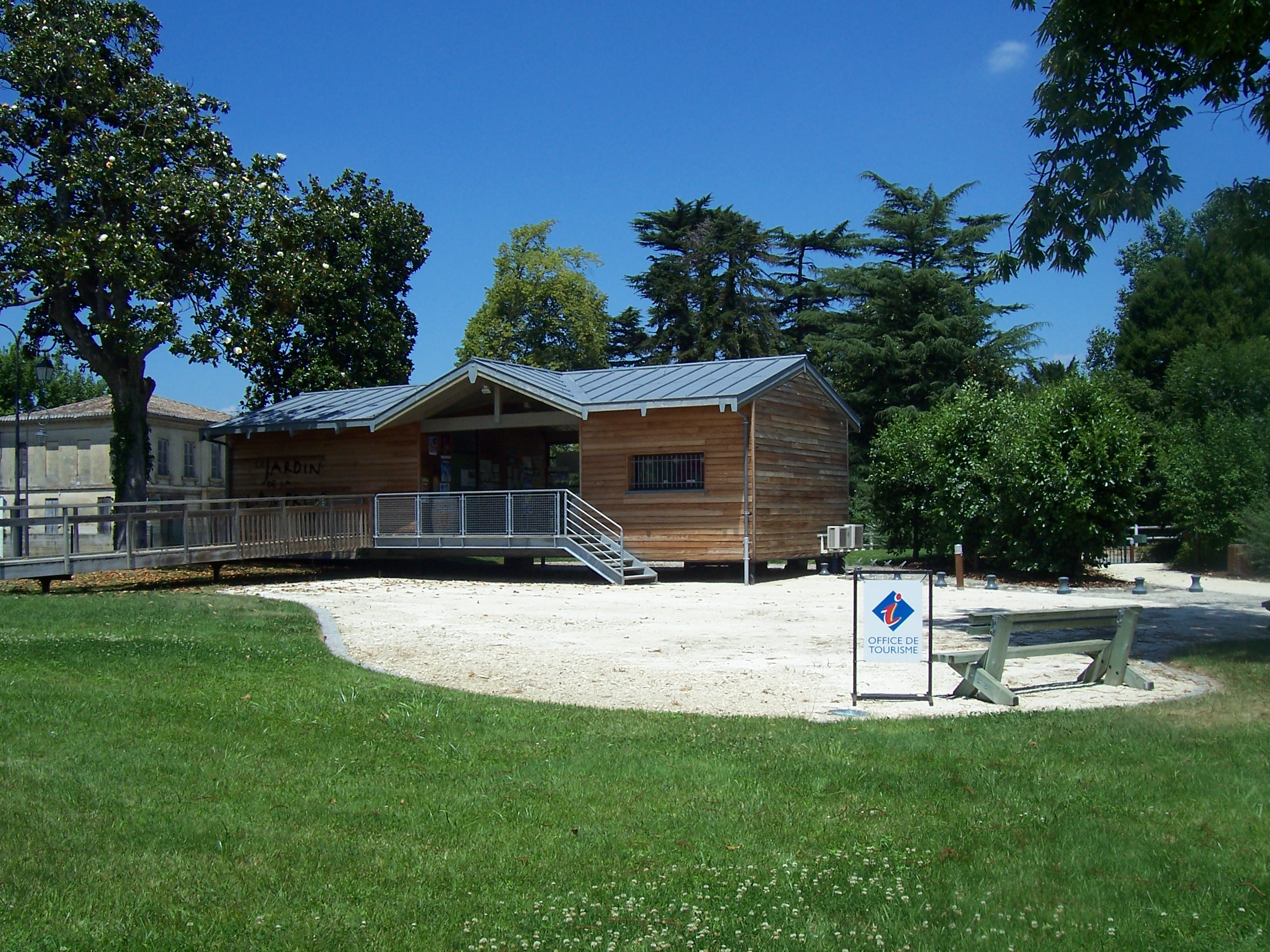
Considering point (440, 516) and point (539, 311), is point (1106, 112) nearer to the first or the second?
point (440, 516)

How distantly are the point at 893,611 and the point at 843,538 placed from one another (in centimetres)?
1647

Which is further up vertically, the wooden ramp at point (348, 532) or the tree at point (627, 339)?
the tree at point (627, 339)

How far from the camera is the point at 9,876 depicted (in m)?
4.66

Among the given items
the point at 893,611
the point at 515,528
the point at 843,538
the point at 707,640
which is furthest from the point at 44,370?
the point at 893,611

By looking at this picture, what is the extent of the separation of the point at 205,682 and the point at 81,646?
2369 mm

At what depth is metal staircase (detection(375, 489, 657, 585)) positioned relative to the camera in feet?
76.6

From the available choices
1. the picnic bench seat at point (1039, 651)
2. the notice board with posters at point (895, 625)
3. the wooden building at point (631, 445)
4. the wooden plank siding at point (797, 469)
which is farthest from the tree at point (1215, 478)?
the notice board with posters at point (895, 625)

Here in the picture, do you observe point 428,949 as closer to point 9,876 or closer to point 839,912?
point 839,912

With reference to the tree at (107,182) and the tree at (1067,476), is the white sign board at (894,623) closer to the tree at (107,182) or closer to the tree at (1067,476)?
the tree at (1067,476)

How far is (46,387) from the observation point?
6003 cm

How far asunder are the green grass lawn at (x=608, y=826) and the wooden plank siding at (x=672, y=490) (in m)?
14.6

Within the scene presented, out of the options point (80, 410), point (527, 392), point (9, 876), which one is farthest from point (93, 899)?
point (80, 410)

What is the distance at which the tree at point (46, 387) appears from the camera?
58469 mm

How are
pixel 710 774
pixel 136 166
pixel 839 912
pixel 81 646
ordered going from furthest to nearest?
pixel 136 166 < pixel 81 646 < pixel 710 774 < pixel 839 912
